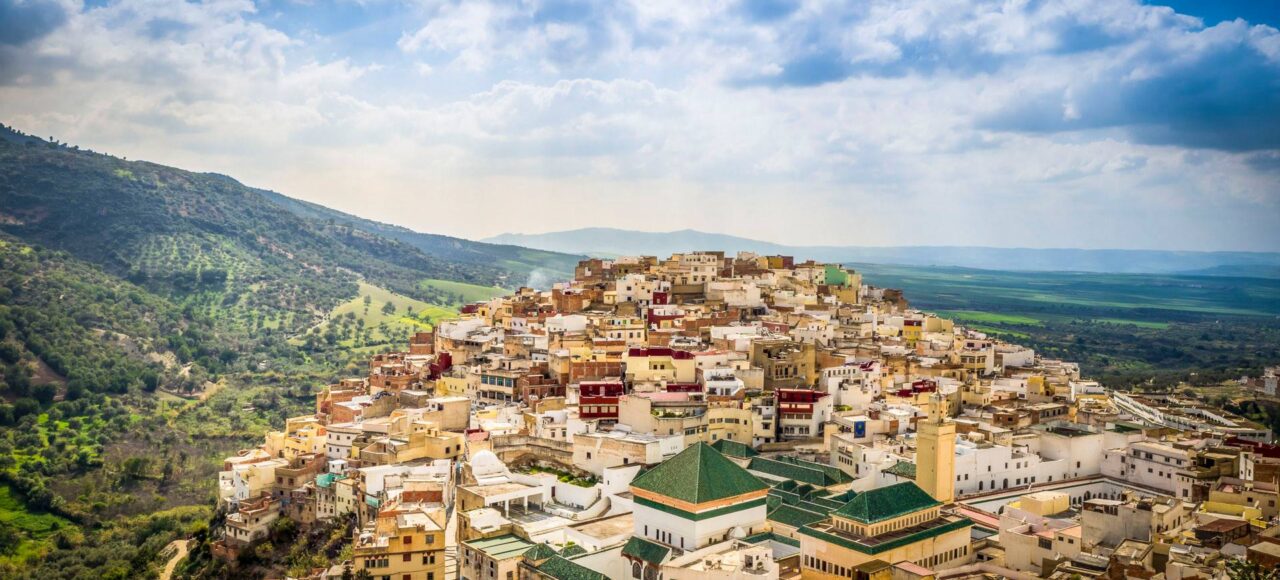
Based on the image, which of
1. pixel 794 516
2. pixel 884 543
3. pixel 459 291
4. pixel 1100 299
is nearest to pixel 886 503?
pixel 884 543

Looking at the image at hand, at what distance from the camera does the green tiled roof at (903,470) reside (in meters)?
24.4

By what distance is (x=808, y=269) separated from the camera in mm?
52250

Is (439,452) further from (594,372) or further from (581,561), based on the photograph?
(581,561)

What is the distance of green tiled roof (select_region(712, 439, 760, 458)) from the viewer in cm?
2662

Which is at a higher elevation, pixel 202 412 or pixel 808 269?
pixel 808 269

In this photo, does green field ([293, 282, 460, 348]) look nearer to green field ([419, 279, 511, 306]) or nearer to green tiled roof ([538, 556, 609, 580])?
green field ([419, 279, 511, 306])

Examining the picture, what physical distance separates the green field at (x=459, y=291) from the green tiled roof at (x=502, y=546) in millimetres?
82185

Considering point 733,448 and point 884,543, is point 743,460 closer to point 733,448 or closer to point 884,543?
point 733,448

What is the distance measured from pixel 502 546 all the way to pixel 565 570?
2068 mm

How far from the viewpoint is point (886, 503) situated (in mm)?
20609

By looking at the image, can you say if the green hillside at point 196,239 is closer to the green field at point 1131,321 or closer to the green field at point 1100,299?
the green field at point 1131,321

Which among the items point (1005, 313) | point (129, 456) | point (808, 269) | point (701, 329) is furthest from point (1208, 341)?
point (129, 456)

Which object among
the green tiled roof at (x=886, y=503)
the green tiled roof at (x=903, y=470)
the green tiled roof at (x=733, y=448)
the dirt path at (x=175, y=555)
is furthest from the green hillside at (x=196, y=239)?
the green tiled roof at (x=886, y=503)

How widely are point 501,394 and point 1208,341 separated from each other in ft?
292
